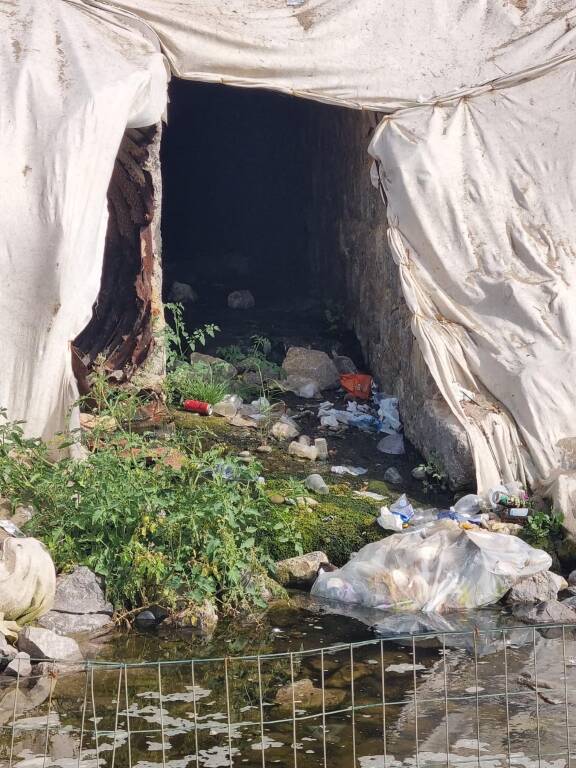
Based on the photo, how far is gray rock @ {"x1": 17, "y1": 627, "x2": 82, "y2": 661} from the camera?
179 inches

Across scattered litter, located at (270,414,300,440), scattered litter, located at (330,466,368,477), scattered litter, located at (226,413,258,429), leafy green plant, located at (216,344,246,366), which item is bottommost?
scattered litter, located at (330,466,368,477)

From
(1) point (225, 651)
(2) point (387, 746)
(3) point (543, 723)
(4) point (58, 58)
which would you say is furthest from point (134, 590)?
(4) point (58, 58)

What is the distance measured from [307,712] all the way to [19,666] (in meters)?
1.10

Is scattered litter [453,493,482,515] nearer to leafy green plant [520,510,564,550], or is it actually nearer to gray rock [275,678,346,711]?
leafy green plant [520,510,564,550]

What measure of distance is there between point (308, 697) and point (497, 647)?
973 mm

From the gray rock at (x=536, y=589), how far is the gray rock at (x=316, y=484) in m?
1.18

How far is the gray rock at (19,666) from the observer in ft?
14.4

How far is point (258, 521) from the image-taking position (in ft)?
17.8

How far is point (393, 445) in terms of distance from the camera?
6824 mm

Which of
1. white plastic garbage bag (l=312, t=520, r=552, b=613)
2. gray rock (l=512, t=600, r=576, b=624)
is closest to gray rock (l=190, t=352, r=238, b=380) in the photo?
white plastic garbage bag (l=312, t=520, r=552, b=613)

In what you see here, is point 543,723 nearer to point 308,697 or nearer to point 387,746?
point 387,746

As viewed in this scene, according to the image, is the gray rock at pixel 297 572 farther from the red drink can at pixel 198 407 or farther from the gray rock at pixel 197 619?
the red drink can at pixel 198 407

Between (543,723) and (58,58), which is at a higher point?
(58,58)

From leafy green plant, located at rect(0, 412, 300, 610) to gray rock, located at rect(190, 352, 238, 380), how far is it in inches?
83.0
